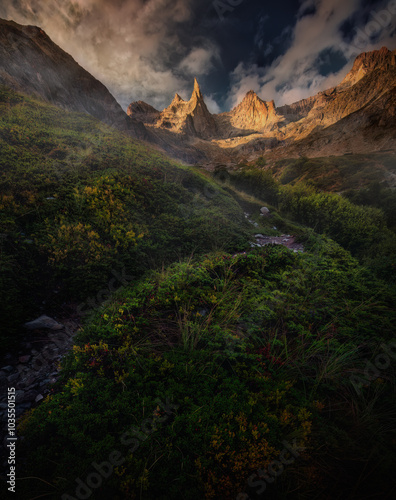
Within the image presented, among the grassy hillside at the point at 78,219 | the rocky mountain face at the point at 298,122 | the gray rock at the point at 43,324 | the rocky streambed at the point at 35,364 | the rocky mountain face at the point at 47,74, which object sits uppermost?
the rocky mountain face at the point at 298,122

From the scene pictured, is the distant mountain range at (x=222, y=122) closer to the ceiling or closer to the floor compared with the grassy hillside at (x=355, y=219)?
closer to the ceiling

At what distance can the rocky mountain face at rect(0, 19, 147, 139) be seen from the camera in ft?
128

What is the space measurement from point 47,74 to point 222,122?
506 ft

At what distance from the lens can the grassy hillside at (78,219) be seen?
166 inches

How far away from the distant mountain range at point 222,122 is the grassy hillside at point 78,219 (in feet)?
124

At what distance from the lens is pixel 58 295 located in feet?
13.7

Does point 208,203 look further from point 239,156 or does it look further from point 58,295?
point 239,156

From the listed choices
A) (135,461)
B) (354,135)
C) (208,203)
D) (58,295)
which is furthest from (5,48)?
(354,135)

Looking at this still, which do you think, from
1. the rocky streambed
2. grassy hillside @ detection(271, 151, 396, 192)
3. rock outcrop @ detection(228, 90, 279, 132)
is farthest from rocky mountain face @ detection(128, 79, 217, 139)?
the rocky streambed

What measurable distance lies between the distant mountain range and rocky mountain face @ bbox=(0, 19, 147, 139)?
165 millimetres

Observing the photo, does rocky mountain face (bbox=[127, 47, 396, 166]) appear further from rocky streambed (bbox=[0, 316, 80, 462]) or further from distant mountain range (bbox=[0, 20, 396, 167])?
rocky streambed (bbox=[0, 316, 80, 462])

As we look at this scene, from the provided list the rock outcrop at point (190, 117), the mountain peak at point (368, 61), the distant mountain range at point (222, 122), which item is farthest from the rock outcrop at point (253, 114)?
the mountain peak at point (368, 61)

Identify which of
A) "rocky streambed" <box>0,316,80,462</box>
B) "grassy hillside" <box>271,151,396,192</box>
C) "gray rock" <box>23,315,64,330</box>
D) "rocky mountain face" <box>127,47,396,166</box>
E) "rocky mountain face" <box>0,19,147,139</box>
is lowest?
"rocky streambed" <box>0,316,80,462</box>

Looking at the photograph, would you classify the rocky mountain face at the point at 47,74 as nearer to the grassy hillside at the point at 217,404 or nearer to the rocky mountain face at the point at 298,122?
the rocky mountain face at the point at 298,122
